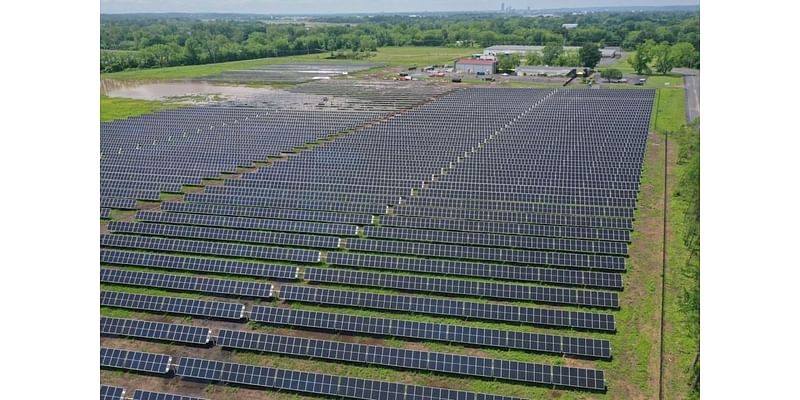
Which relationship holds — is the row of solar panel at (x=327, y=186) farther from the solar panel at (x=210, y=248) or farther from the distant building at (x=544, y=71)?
the distant building at (x=544, y=71)

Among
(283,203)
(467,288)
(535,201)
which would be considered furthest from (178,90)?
(467,288)

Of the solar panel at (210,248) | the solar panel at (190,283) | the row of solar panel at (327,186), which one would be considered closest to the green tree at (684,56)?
the row of solar panel at (327,186)

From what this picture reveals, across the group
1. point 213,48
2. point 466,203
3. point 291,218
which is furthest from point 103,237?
point 213,48

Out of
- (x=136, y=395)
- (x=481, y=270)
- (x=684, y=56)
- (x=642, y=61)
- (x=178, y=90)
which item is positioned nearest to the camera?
(x=136, y=395)

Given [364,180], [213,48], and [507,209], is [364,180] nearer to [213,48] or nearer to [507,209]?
[507,209]

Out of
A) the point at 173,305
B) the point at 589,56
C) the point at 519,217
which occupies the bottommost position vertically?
the point at 173,305

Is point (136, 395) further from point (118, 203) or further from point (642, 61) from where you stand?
point (642, 61)
